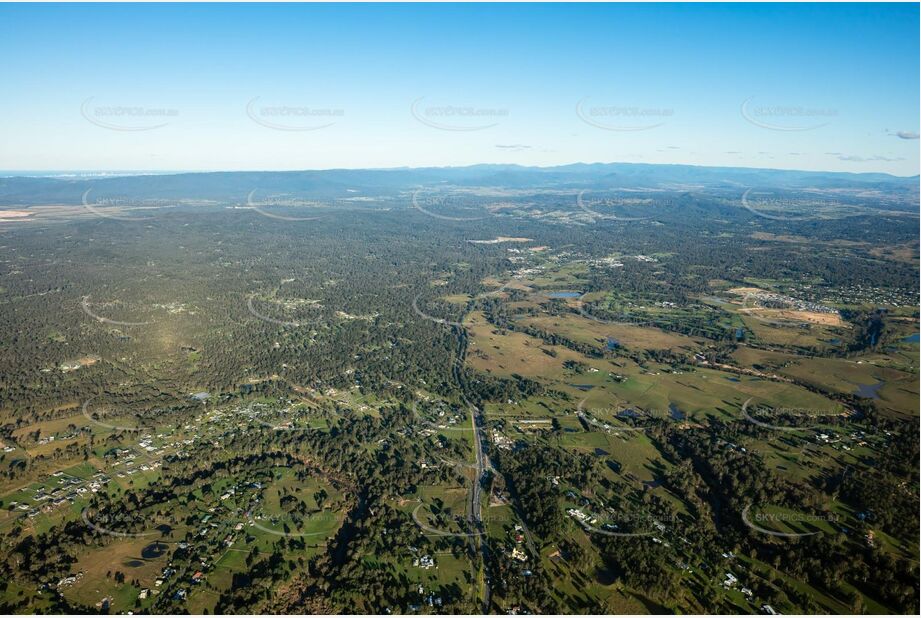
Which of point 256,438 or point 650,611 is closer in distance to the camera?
point 650,611

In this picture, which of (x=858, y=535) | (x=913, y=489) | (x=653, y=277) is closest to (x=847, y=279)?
(x=653, y=277)

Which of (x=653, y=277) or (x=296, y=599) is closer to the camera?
(x=296, y=599)

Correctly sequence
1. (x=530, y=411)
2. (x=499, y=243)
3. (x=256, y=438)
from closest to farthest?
(x=256, y=438), (x=530, y=411), (x=499, y=243)

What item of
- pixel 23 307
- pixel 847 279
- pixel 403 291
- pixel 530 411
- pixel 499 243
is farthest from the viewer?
pixel 499 243

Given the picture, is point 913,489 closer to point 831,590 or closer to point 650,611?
point 831,590

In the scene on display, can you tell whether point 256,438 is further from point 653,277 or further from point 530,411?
point 653,277

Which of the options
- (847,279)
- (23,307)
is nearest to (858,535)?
(847,279)

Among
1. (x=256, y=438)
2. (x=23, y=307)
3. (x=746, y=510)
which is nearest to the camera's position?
(x=746, y=510)

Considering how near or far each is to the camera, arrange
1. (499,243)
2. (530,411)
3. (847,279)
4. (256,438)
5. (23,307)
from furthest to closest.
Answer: (499,243) → (847,279) → (23,307) → (530,411) → (256,438)
